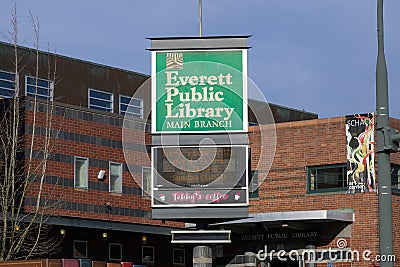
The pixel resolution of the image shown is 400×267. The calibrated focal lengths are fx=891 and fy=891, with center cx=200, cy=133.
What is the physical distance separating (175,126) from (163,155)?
95 cm

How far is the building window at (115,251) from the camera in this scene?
1444 inches

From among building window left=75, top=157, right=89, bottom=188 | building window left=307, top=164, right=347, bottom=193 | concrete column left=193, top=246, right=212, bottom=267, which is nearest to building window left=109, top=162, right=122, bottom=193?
building window left=75, top=157, right=89, bottom=188

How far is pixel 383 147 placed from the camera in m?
15.9

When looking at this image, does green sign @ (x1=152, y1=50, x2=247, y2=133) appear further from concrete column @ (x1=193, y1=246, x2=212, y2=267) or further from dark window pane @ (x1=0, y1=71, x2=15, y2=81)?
dark window pane @ (x1=0, y1=71, x2=15, y2=81)

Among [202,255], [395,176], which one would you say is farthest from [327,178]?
[202,255]

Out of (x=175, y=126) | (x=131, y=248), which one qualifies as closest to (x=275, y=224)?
(x=131, y=248)

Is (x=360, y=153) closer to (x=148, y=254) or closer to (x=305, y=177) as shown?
(x=305, y=177)

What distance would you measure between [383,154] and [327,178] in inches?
858

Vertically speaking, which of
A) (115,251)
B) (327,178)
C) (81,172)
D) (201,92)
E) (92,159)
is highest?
(201,92)

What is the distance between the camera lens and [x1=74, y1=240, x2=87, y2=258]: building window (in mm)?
35000

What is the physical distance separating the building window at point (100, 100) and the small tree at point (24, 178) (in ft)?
43.5

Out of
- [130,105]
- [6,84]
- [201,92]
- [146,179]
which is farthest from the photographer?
[130,105]

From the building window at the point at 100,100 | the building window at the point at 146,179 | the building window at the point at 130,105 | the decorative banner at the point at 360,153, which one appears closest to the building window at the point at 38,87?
the building window at the point at 100,100

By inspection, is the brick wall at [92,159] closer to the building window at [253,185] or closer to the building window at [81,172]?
the building window at [81,172]
